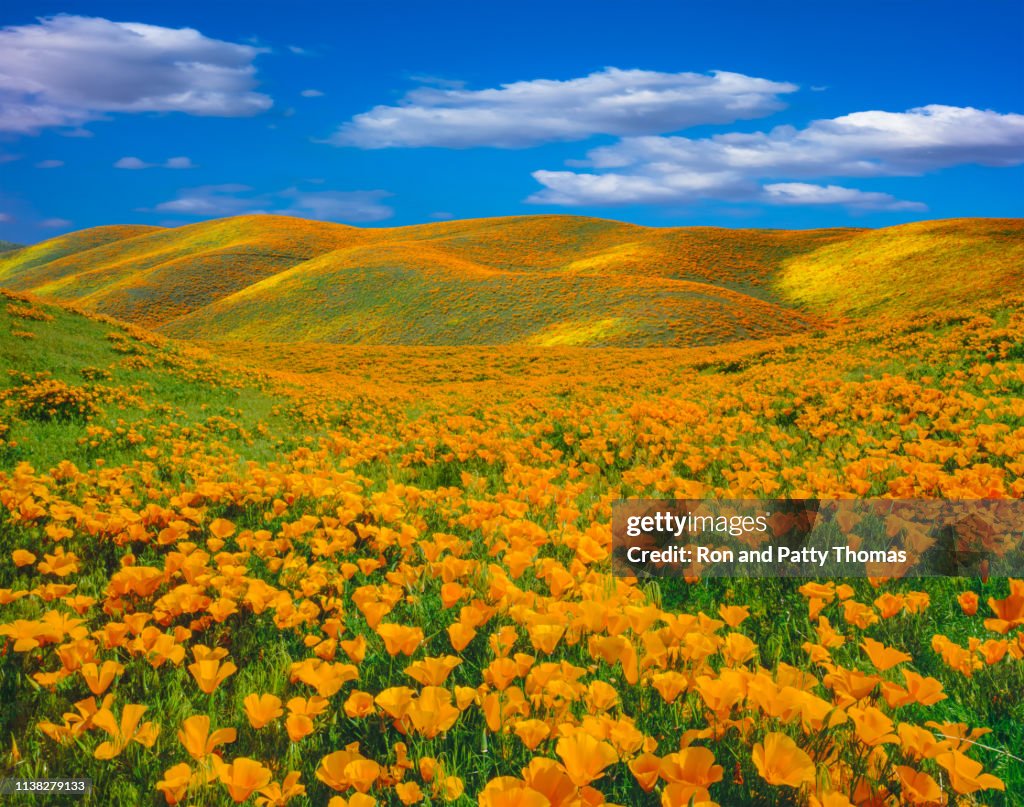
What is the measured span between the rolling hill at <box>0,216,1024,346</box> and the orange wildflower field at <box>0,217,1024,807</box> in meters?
35.5

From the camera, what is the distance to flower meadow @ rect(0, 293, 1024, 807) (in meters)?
1.81

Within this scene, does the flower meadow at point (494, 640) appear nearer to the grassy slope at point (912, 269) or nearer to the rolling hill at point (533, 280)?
the rolling hill at point (533, 280)

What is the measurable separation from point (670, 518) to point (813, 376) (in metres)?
8.14

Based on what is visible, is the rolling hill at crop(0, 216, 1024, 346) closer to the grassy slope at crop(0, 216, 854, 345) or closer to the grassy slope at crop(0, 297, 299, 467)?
the grassy slope at crop(0, 216, 854, 345)

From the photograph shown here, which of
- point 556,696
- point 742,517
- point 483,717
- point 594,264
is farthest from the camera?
point 594,264

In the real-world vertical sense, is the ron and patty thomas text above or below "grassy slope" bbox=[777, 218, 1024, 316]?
below

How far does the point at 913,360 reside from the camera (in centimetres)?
1112

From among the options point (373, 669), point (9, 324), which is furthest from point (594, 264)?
point (373, 669)

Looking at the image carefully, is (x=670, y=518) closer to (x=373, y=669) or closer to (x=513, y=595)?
(x=513, y=595)

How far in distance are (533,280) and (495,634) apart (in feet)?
193

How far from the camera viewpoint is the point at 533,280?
59.9 m

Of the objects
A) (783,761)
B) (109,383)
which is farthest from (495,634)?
(109,383)

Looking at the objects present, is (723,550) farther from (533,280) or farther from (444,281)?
(444,281)

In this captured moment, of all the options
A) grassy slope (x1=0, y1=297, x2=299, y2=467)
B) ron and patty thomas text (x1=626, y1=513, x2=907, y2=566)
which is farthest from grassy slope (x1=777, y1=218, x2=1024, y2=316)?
ron and patty thomas text (x1=626, y1=513, x2=907, y2=566)
